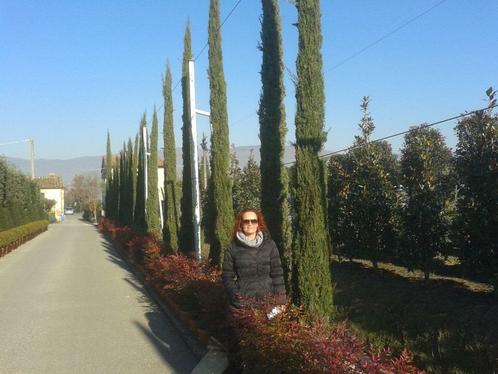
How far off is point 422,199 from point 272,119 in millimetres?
3936

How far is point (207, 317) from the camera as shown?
655 cm

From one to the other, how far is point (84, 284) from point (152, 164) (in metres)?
10.7

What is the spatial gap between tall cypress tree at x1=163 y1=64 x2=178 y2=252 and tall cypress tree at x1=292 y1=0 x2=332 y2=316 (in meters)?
9.31

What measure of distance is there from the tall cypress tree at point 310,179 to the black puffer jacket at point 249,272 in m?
0.86

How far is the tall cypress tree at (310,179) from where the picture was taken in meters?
5.81

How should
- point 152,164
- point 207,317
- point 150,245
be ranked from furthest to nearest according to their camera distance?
point 152,164 → point 150,245 → point 207,317

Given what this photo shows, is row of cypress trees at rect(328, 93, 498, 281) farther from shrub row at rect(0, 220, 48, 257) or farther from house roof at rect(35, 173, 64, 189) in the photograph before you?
house roof at rect(35, 173, 64, 189)

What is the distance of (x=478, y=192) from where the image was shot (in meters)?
8.19

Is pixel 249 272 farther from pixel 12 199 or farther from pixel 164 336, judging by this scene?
pixel 12 199

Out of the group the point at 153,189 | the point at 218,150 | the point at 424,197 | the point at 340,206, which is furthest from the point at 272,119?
the point at 153,189

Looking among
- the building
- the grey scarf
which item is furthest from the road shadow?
the building

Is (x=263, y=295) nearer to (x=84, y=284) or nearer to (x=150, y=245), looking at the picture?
(x=150, y=245)

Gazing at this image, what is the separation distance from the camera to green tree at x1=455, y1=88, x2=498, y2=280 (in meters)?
7.95

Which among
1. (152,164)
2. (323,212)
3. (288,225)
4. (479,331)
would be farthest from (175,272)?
(152,164)
